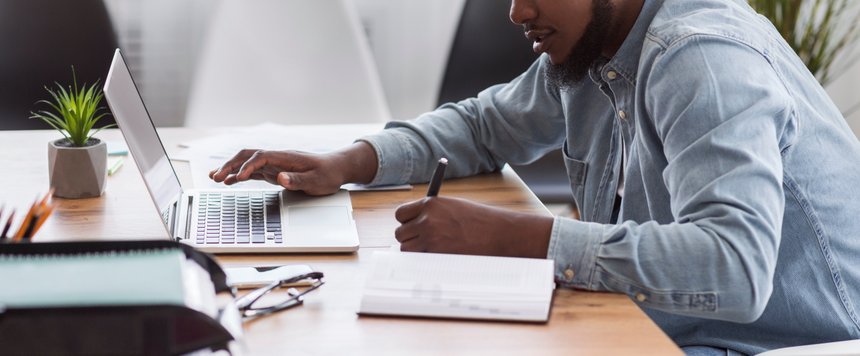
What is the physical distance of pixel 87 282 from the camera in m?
0.84

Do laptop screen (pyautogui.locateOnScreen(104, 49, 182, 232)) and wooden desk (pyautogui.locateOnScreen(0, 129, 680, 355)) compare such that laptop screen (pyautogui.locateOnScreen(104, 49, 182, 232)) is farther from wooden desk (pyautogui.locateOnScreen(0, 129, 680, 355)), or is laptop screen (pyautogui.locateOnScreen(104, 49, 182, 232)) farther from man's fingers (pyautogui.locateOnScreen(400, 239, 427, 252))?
man's fingers (pyautogui.locateOnScreen(400, 239, 427, 252))

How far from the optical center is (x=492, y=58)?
9.87ft

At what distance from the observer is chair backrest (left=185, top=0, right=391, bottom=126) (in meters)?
2.88

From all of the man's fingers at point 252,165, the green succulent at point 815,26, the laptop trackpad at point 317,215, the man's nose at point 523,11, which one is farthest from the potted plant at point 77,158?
the green succulent at point 815,26

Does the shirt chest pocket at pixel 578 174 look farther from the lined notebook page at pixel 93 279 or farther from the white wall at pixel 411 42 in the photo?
the white wall at pixel 411 42

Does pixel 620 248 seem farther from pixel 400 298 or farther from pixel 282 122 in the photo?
pixel 282 122

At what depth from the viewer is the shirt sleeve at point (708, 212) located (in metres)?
1.11

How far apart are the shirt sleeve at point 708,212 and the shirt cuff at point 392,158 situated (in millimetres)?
498

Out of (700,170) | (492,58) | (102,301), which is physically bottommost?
(492,58)

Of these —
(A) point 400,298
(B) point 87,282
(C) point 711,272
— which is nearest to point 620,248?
(C) point 711,272

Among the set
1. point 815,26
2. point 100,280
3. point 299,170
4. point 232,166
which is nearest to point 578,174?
point 299,170

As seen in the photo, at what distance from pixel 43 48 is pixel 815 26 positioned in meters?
2.22

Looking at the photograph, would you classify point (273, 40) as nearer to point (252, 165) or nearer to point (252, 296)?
point (252, 165)

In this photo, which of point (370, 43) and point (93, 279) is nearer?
point (93, 279)
